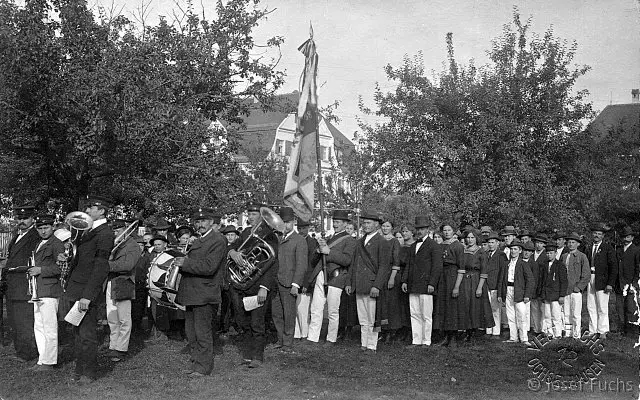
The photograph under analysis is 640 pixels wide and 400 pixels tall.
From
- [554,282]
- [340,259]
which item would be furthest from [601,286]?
[340,259]

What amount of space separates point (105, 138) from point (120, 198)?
181 cm

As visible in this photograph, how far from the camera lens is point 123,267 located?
10273mm

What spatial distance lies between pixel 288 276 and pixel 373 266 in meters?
1.35

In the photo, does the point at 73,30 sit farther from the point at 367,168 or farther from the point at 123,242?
the point at 367,168

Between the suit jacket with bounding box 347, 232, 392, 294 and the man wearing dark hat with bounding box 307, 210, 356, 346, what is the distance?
383 mm

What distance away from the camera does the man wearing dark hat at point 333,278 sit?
1182 cm

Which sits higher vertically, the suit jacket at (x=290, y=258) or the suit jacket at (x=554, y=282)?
the suit jacket at (x=290, y=258)

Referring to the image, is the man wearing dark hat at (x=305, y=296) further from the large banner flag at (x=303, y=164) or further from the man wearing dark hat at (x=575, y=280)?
the man wearing dark hat at (x=575, y=280)

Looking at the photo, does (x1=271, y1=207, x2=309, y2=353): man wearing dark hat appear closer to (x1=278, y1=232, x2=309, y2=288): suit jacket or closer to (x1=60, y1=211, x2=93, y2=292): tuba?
(x1=278, y1=232, x2=309, y2=288): suit jacket

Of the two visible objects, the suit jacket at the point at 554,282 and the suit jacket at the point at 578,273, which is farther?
the suit jacket at the point at 578,273

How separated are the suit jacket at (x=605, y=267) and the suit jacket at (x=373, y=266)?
476cm

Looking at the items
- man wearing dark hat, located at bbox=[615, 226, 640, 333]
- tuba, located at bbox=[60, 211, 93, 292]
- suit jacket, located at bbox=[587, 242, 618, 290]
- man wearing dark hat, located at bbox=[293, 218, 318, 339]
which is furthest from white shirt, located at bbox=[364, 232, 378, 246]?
man wearing dark hat, located at bbox=[615, 226, 640, 333]

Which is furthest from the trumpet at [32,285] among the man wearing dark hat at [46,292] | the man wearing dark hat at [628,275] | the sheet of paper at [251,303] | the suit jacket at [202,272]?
the man wearing dark hat at [628,275]

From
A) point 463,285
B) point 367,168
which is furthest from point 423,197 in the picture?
point 463,285
